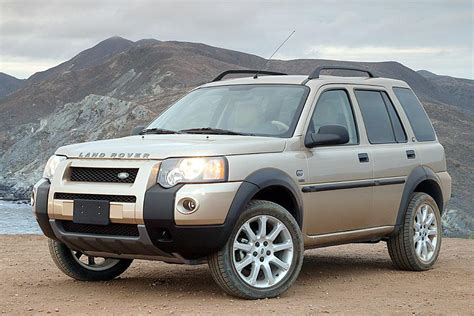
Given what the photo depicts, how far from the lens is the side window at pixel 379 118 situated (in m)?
9.91

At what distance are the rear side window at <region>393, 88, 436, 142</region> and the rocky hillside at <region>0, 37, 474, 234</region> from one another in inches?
1166

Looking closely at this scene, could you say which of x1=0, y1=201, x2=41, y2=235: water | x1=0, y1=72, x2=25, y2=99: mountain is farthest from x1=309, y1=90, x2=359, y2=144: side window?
x1=0, y1=72, x2=25, y2=99: mountain

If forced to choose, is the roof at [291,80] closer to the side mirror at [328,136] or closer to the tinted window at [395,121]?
the tinted window at [395,121]

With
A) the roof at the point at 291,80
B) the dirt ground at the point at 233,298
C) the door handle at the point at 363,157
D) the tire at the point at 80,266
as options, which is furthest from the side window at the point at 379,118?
→ the tire at the point at 80,266

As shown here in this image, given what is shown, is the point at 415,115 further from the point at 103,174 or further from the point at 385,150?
the point at 103,174

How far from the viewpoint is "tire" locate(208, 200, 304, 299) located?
7844 millimetres

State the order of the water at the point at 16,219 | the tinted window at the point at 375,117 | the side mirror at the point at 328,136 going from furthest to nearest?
the water at the point at 16,219, the tinted window at the point at 375,117, the side mirror at the point at 328,136

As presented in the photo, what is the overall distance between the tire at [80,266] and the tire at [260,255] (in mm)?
1817

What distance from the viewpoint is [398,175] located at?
10.0 meters

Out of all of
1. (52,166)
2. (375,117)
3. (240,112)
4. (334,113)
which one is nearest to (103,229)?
(52,166)

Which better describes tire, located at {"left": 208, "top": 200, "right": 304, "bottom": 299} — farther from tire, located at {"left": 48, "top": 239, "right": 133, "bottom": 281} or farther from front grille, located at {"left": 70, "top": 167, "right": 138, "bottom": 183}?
tire, located at {"left": 48, "top": 239, "right": 133, "bottom": 281}

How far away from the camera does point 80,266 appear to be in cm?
925

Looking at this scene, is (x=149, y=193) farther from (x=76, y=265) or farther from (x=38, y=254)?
(x=38, y=254)

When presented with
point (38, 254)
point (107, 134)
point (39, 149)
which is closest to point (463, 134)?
point (107, 134)
